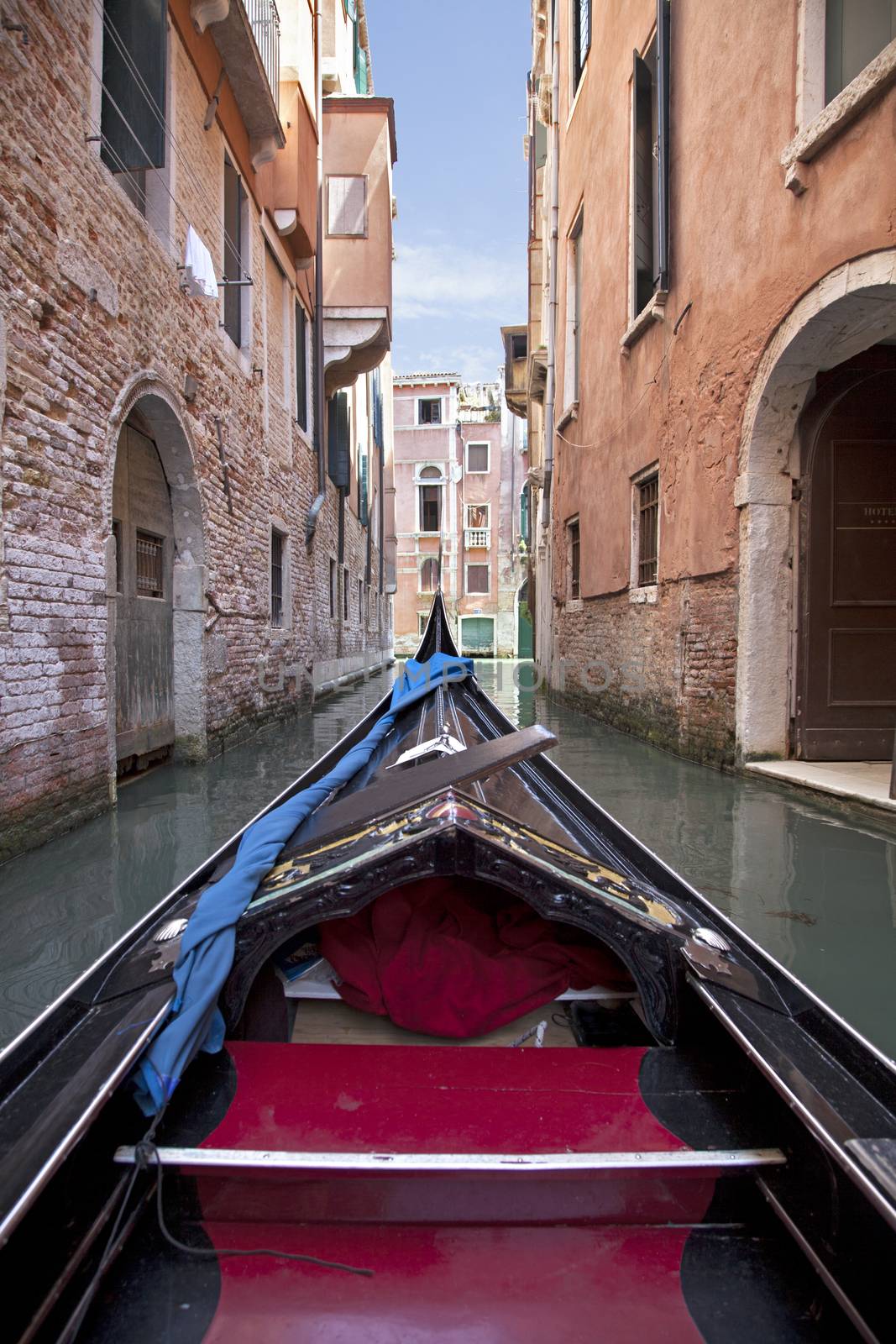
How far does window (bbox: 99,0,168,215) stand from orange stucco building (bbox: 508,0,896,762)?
3.30 meters

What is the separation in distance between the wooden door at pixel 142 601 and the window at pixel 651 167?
12.7 feet

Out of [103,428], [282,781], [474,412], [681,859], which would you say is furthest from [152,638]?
[474,412]

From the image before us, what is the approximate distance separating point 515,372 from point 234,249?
37.1 ft

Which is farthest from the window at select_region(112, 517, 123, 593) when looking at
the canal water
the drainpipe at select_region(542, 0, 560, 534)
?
Result: the drainpipe at select_region(542, 0, 560, 534)

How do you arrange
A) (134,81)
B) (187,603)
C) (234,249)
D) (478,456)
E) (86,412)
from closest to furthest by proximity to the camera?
1. (86,412)
2. (134,81)
3. (187,603)
4. (234,249)
5. (478,456)

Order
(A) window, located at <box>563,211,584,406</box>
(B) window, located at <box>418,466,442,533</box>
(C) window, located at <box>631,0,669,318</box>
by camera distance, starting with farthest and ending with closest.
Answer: (B) window, located at <box>418,466,442,533</box> → (A) window, located at <box>563,211,584,406</box> → (C) window, located at <box>631,0,669,318</box>

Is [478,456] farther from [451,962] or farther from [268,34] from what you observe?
[451,962]

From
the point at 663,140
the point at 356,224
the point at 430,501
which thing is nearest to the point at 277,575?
the point at 356,224

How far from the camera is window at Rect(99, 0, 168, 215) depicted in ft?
13.6

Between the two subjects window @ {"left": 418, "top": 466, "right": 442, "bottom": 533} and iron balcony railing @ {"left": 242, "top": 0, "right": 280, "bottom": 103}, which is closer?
iron balcony railing @ {"left": 242, "top": 0, "right": 280, "bottom": 103}

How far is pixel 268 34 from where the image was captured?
20.9 feet

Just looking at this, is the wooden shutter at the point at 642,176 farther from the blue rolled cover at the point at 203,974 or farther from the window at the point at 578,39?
the blue rolled cover at the point at 203,974

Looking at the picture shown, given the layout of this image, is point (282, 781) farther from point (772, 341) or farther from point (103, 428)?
point (772, 341)

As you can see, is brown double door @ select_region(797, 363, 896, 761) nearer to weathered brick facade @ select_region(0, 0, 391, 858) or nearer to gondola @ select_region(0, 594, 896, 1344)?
gondola @ select_region(0, 594, 896, 1344)
